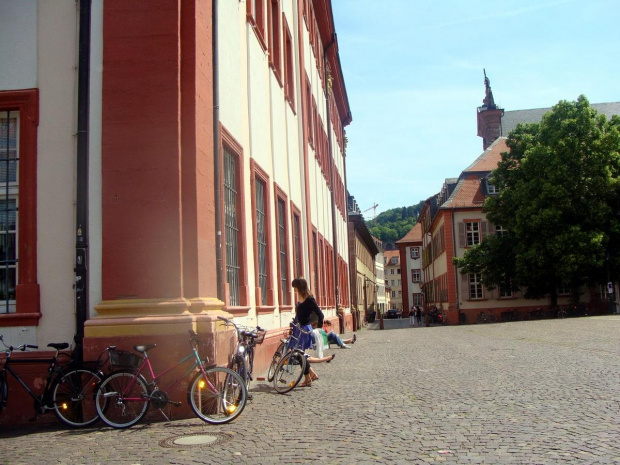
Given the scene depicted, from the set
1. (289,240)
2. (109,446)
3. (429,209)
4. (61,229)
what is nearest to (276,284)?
(289,240)

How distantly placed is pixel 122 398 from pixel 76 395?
0.63 meters

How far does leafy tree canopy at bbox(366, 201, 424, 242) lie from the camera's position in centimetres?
16675

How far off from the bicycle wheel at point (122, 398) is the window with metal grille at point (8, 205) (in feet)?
6.88

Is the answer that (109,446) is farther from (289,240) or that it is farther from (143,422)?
(289,240)

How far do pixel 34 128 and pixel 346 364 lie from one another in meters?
8.03

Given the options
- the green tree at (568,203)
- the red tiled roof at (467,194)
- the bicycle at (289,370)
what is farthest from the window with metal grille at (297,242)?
the red tiled roof at (467,194)

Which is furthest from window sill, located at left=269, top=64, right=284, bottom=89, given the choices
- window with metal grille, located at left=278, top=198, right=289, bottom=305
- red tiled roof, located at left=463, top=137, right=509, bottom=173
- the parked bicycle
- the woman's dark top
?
red tiled roof, located at left=463, top=137, right=509, bottom=173

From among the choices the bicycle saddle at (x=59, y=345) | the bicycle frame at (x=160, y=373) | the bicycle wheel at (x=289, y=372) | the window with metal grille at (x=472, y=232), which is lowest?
the bicycle wheel at (x=289, y=372)

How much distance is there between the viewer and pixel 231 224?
38.7 ft

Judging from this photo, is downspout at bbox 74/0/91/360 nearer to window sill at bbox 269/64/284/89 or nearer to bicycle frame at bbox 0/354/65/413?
bicycle frame at bbox 0/354/65/413

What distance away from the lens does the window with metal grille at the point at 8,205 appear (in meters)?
8.91

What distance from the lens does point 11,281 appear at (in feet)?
29.3

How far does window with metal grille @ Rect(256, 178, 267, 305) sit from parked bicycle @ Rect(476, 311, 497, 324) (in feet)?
123

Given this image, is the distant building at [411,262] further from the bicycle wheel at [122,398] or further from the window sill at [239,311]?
the bicycle wheel at [122,398]
